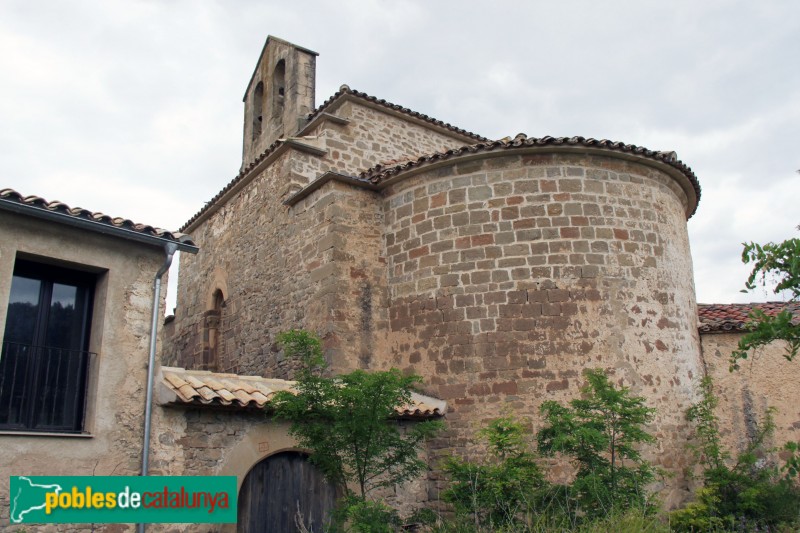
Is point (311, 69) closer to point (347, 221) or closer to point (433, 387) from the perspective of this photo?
point (347, 221)

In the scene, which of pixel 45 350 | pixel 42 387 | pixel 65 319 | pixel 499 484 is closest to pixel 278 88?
pixel 65 319

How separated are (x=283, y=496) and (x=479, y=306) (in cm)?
350

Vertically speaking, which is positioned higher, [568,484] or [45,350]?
[45,350]

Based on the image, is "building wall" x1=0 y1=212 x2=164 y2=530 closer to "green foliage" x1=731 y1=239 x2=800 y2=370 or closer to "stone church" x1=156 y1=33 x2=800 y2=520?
"stone church" x1=156 y1=33 x2=800 y2=520

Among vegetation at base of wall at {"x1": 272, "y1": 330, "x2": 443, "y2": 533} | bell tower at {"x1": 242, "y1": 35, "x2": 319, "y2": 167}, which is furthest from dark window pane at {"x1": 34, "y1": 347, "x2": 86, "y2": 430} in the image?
bell tower at {"x1": 242, "y1": 35, "x2": 319, "y2": 167}

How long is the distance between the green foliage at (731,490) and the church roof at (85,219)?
6.71 meters

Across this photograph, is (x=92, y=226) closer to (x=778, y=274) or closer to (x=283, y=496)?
(x=283, y=496)

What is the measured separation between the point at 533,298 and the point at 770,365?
12.5 feet

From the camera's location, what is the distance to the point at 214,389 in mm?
7371

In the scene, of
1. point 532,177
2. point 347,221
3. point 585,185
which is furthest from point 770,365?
point 347,221

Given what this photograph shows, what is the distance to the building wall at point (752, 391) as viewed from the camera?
975cm

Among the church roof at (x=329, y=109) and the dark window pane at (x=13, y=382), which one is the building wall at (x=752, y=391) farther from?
the dark window pane at (x=13, y=382)

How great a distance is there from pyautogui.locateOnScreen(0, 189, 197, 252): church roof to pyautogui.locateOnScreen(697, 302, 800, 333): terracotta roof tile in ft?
24.4

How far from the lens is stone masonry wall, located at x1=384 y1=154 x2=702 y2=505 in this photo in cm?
895
